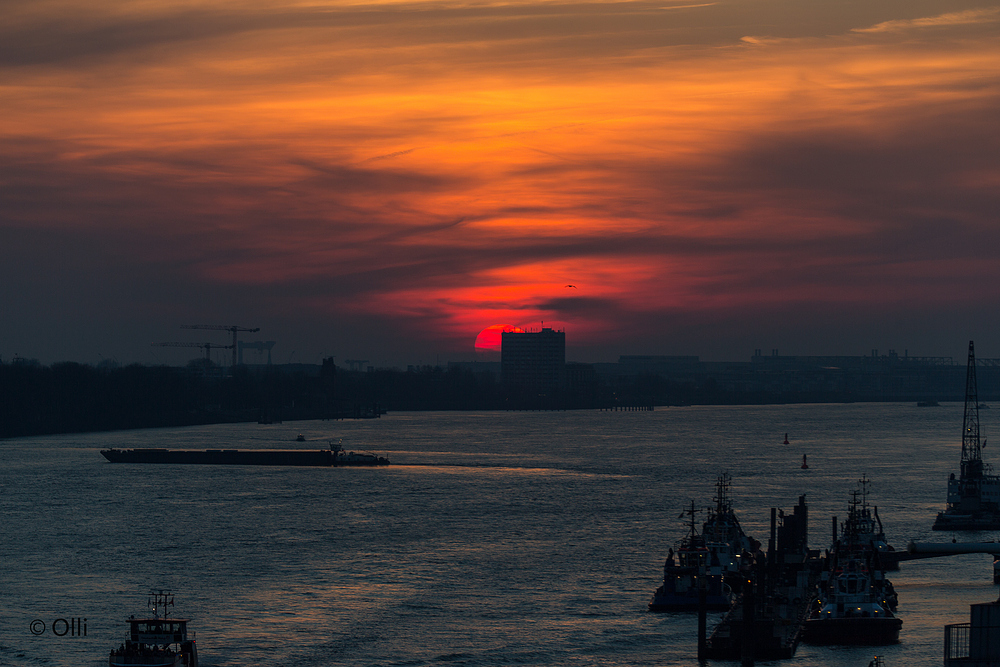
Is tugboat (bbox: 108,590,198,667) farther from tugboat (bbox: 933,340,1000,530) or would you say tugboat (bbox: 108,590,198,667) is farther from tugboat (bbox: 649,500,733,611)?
tugboat (bbox: 933,340,1000,530)

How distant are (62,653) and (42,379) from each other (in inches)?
6212

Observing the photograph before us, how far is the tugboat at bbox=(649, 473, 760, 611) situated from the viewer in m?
44.1

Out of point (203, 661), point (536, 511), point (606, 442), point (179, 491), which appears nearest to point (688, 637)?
point (203, 661)

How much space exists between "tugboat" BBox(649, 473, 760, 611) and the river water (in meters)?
1.26

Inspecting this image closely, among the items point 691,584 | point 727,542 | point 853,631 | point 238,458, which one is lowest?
point 853,631

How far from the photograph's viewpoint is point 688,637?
40.1 meters

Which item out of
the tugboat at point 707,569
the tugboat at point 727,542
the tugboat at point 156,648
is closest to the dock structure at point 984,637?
the tugboat at point 156,648

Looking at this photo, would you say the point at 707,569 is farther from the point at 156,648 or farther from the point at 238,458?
the point at 238,458

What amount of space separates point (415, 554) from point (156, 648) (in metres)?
21.5

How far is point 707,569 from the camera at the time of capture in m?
46.8

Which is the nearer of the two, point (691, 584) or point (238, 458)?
point (691, 584)

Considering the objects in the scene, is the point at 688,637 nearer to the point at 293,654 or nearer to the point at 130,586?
the point at 293,654

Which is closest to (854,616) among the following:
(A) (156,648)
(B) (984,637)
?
(A) (156,648)

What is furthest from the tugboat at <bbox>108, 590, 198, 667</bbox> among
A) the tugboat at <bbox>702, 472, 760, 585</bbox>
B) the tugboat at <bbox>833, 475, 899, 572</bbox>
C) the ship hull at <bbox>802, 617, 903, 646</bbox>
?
the tugboat at <bbox>833, 475, 899, 572</bbox>
